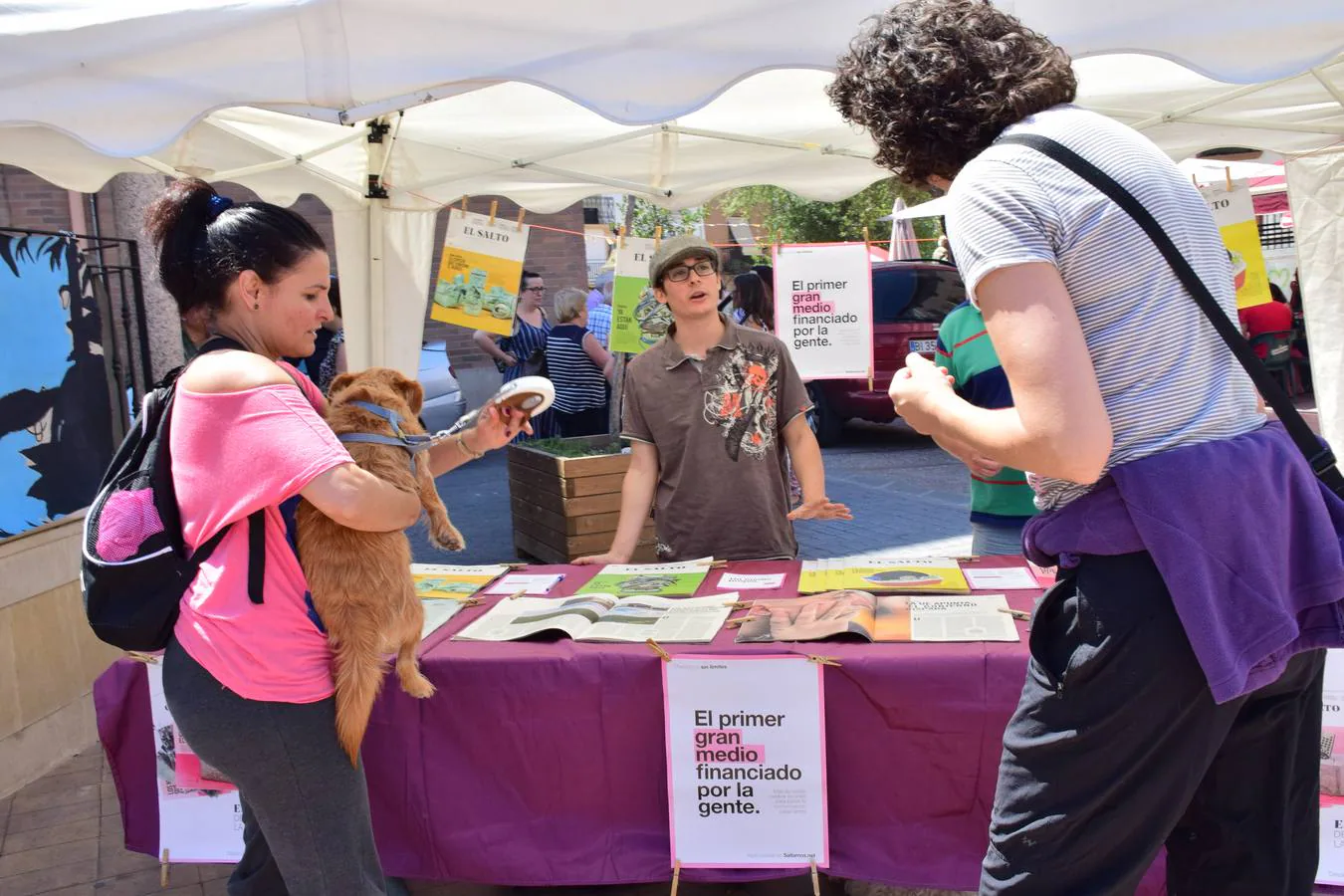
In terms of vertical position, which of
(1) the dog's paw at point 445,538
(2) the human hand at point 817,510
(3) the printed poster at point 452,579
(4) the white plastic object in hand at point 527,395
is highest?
(4) the white plastic object in hand at point 527,395

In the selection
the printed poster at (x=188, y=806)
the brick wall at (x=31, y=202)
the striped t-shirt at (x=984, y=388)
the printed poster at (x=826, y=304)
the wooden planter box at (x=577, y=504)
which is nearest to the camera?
the printed poster at (x=188, y=806)

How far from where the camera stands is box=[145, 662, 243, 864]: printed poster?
2.88m

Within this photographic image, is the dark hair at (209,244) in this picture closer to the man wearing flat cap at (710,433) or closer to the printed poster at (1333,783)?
the man wearing flat cap at (710,433)

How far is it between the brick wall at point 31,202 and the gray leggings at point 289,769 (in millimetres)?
10027

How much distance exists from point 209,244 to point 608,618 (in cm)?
137

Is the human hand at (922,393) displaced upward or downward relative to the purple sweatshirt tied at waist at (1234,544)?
upward

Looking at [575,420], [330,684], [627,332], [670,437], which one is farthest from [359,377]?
[575,420]

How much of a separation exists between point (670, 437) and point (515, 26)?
131 centimetres

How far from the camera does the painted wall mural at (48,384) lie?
13.9ft

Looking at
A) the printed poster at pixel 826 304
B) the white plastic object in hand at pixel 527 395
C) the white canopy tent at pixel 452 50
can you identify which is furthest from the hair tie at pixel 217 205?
the printed poster at pixel 826 304

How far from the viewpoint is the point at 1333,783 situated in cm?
266

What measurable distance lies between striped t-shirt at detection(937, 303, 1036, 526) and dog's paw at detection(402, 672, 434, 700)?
182cm

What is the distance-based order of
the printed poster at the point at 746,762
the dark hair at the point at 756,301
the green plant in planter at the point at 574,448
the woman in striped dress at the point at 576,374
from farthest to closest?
the woman in striped dress at the point at 576,374
the dark hair at the point at 756,301
the green plant in planter at the point at 574,448
the printed poster at the point at 746,762

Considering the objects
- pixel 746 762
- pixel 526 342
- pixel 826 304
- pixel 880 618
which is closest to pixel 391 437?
pixel 746 762
